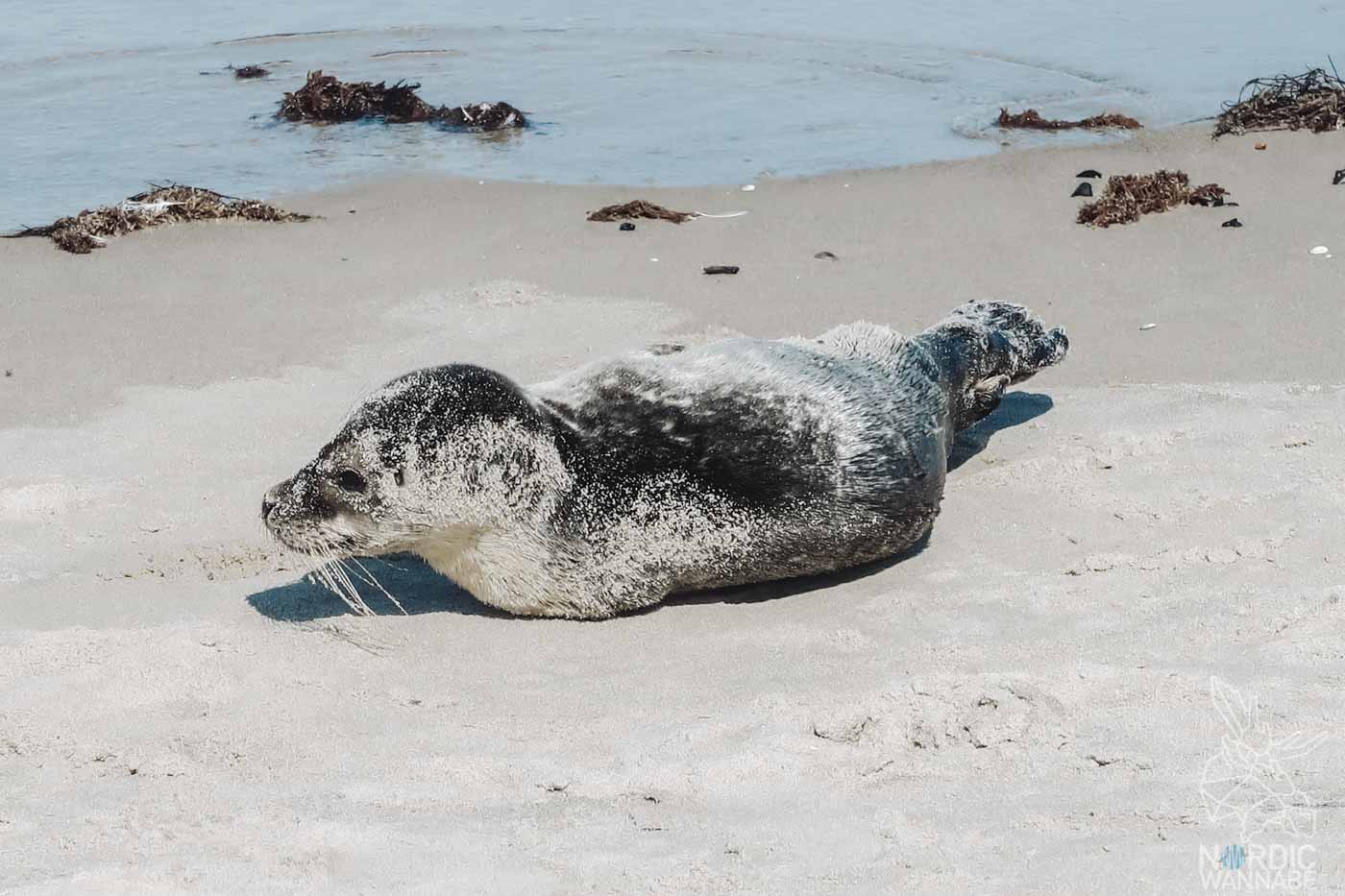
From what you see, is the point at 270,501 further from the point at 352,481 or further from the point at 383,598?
the point at 383,598

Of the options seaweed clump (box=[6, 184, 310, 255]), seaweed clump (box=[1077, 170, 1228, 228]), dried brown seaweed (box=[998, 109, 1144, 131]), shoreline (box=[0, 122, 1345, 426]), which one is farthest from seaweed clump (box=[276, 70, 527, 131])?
seaweed clump (box=[1077, 170, 1228, 228])

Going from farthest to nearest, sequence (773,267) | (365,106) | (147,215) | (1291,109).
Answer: (365,106)
(1291,109)
(147,215)
(773,267)

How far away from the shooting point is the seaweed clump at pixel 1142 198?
29.3 feet

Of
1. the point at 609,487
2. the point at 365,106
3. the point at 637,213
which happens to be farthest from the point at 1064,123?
the point at 609,487

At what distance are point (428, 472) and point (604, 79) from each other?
9562 millimetres

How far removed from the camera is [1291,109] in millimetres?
10562

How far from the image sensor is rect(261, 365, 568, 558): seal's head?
5000 mm

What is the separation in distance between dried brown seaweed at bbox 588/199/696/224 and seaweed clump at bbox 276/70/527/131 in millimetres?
2913

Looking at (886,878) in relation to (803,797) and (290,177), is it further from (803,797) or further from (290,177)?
(290,177)

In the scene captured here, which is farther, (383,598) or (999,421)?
(999,421)

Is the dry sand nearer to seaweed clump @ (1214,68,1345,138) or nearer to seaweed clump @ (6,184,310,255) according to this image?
seaweed clump @ (6,184,310,255)

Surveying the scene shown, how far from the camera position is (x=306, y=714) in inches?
172

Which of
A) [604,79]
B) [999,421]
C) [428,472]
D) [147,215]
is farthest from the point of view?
[604,79]

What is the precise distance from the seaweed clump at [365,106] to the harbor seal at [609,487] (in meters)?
7.33
